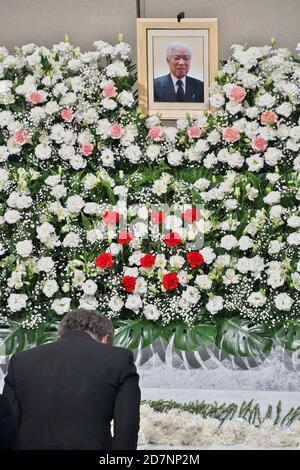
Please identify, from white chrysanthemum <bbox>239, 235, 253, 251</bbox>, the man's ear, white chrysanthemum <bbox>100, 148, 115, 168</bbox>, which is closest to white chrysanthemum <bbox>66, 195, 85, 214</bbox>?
white chrysanthemum <bbox>100, 148, 115, 168</bbox>

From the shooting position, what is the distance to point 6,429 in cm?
313

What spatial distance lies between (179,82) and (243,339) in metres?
2.01

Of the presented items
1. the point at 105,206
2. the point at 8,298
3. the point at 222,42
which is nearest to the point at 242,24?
the point at 222,42

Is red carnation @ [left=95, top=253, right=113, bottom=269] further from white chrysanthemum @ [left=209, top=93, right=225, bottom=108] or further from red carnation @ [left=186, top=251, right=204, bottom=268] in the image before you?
white chrysanthemum @ [left=209, top=93, right=225, bottom=108]

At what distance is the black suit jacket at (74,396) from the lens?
3.84 m

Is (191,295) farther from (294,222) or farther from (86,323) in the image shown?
(86,323)

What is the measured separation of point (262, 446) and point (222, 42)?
10.1 ft

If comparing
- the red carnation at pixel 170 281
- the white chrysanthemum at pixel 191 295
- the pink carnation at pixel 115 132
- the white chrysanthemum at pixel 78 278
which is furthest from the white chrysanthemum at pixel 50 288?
the pink carnation at pixel 115 132

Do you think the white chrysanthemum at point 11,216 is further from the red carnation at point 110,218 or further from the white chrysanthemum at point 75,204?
the red carnation at point 110,218

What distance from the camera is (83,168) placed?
674cm

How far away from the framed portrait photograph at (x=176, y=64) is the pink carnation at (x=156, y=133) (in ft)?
1.10

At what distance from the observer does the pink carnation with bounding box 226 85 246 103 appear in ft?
Answer: 21.7

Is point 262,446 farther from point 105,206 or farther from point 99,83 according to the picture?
point 99,83

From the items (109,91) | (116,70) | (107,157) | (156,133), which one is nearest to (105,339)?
(107,157)
